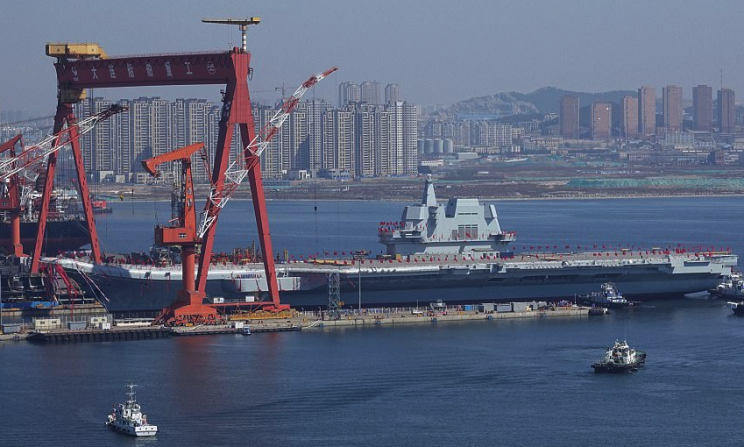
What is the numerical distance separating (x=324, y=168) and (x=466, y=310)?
144 metres

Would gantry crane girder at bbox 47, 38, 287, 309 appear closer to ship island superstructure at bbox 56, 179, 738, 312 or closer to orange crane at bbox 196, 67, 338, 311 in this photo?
orange crane at bbox 196, 67, 338, 311

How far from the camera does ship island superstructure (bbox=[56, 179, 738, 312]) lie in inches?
2093

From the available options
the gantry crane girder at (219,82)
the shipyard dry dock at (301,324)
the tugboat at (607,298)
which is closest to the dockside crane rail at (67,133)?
the gantry crane girder at (219,82)

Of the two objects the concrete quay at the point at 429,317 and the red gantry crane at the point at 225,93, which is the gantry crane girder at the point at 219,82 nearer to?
the red gantry crane at the point at 225,93

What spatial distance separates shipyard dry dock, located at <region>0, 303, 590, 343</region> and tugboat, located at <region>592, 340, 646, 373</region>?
33.0ft

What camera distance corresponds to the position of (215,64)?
49.0m

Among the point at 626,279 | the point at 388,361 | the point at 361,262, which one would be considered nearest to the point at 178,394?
the point at 388,361

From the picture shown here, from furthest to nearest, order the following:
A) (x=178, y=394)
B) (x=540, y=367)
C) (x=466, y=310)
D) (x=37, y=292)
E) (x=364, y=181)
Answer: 1. (x=364, y=181)
2. (x=37, y=292)
3. (x=466, y=310)
4. (x=540, y=367)
5. (x=178, y=394)

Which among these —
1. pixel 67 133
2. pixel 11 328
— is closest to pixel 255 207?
pixel 11 328

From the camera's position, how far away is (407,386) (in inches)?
1565

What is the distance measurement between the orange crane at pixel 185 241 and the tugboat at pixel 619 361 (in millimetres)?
13393

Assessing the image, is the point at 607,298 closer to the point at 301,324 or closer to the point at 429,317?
the point at 429,317

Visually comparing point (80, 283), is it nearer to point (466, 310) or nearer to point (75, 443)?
point (466, 310)

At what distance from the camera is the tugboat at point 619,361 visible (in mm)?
41844
